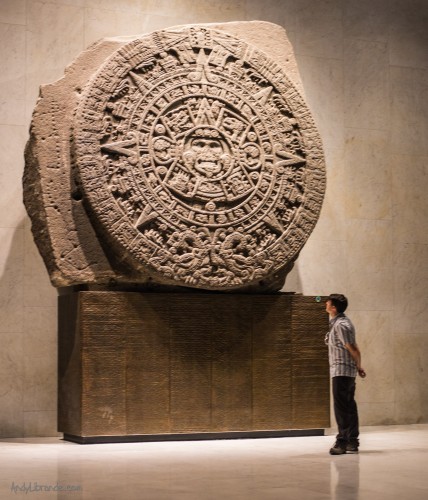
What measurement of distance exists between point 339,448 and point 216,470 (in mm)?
1299

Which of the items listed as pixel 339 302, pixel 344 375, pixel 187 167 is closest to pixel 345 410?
pixel 344 375

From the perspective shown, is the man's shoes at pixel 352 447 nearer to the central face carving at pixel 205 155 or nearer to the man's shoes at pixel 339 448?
the man's shoes at pixel 339 448

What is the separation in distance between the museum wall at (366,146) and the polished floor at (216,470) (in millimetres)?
2254

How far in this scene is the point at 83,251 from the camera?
8578 millimetres

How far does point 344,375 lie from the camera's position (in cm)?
785

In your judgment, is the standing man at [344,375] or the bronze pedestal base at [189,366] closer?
the standing man at [344,375]

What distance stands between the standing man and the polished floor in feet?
0.56

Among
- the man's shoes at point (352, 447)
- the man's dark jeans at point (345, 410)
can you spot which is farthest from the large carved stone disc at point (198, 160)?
the man's shoes at point (352, 447)

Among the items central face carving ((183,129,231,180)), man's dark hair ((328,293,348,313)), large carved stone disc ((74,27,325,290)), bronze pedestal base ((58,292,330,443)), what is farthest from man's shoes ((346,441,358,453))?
central face carving ((183,129,231,180))

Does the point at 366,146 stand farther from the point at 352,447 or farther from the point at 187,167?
the point at 352,447

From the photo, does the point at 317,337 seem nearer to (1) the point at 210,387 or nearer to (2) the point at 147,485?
(1) the point at 210,387

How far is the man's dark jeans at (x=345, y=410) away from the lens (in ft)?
25.5

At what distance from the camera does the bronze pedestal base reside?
8.39 meters

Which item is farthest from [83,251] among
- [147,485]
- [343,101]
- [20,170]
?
[343,101]
